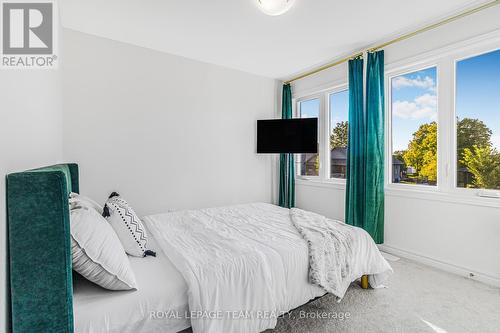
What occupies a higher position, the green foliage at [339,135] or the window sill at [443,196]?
the green foliage at [339,135]

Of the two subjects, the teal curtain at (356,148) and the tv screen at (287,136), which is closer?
the teal curtain at (356,148)

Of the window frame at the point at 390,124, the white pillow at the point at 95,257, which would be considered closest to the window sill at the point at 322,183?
the window frame at the point at 390,124

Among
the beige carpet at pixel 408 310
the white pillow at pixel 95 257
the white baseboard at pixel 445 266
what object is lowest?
the beige carpet at pixel 408 310

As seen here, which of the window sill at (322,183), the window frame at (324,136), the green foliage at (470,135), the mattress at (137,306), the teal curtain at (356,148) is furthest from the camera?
the window frame at (324,136)

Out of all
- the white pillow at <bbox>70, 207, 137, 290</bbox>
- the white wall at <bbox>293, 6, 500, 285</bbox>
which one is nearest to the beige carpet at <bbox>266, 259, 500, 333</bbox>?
the white wall at <bbox>293, 6, 500, 285</bbox>

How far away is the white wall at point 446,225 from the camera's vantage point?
2.36 m

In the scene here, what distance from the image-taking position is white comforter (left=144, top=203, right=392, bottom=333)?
4.31 ft

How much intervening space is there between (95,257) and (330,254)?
147 centimetres

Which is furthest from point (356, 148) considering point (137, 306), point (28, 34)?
point (28, 34)

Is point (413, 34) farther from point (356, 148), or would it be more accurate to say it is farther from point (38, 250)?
point (38, 250)

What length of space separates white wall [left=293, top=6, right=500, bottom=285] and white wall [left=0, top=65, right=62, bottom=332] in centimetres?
346

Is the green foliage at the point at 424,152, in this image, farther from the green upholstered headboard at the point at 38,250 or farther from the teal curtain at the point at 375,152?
the green upholstered headboard at the point at 38,250

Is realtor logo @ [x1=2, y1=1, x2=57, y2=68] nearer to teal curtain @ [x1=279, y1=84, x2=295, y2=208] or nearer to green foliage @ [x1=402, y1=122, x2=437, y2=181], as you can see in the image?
teal curtain @ [x1=279, y1=84, x2=295, y2=208]

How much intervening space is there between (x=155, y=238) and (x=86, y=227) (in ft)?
2.55
